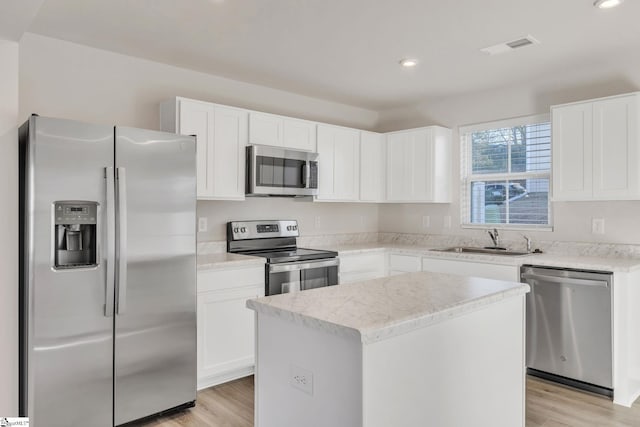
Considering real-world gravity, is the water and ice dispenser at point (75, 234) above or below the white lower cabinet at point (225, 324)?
above

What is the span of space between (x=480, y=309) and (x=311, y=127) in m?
2.64

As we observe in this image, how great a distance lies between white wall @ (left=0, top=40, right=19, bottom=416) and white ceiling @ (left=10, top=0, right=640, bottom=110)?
516 millimetres

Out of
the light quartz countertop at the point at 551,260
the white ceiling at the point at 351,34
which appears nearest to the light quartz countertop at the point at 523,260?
the light quartz countertop at the point at 551,260

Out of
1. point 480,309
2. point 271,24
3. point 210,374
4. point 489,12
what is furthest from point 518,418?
point 271,24

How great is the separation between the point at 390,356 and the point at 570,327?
7.63 ft

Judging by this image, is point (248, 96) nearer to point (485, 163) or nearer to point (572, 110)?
point (485, 163)

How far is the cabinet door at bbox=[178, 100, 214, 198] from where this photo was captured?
3.28 m

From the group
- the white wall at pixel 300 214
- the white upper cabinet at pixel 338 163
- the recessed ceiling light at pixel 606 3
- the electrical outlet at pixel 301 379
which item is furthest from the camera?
the white upper cabinet at pixel 338 163

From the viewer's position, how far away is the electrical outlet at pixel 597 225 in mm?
3582

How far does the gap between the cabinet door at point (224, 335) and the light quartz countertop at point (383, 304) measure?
1.38m

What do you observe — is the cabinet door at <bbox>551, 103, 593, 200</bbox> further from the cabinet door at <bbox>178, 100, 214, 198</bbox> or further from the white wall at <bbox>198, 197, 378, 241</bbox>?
the cabinet door at <bbox>178, 100, 214, 198</bbox>

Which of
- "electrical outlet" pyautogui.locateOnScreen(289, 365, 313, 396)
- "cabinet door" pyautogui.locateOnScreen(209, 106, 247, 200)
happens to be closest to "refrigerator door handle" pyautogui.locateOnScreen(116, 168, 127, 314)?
"cabinet door" pyautogui.locateOnScreen(209, 106, 247, 200)

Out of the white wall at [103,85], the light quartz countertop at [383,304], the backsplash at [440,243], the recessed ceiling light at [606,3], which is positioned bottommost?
the light quartz countertop at [383,304]

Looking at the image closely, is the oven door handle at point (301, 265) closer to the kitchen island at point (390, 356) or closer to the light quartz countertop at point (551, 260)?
the light quartz countertop at point (551, 260)
